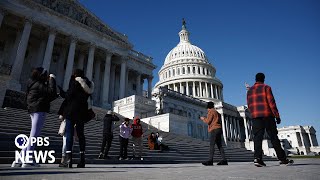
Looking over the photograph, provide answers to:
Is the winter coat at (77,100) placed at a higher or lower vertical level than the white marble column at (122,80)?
lower

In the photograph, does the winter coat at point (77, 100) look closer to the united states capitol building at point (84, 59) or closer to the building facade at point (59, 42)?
the united states capitol building at point (84, 59)

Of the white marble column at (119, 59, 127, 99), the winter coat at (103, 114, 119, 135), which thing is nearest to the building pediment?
the white marble column at (119, 59, 127, 99)

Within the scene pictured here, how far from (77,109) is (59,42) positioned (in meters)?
30.3

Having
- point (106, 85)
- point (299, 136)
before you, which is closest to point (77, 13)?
point (106, 85)

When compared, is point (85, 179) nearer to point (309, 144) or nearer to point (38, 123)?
point (38, 123)

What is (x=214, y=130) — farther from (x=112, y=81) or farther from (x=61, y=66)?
(x=112, y=81)

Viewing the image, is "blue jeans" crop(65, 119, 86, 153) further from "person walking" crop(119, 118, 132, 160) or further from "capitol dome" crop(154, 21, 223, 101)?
"capitol dome" crop(154, 21, 223, 101)

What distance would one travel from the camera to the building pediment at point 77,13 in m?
27.9

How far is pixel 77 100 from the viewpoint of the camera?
218 inches

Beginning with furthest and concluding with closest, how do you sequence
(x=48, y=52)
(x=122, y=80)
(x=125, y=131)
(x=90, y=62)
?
(x=122, y=80) < (x=90, y=62) < (x=48, y=52) < (x=125, y=131)

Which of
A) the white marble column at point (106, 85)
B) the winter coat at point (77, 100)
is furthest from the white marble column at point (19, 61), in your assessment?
the winter coat at point (77, 100)

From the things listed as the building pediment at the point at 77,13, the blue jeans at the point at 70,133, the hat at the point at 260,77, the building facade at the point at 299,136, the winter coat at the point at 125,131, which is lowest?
the blue jeans at the point at 70,133

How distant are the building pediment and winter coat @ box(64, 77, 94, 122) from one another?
26027mm

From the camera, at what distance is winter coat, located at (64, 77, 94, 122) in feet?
17.8
